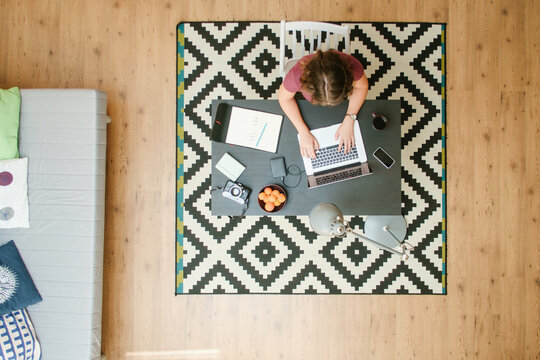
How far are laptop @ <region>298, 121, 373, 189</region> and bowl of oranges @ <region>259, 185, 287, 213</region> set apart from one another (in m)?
0.16

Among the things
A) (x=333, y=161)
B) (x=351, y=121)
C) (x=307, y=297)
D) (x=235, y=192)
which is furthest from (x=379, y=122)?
(x=307, y=297)

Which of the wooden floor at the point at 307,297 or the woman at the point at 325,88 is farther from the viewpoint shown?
the wooden floor at the point at 307,297

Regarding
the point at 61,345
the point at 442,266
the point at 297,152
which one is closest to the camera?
the point at 297,152

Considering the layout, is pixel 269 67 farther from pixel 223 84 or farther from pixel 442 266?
pixel 442 266

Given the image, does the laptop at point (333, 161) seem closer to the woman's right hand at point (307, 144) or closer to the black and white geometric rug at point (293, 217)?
the woman's right hand at point (307, 144)

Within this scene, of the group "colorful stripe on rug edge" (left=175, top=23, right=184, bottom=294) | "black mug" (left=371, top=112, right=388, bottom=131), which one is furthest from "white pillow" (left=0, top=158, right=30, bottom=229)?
"black mug" (left=371, top=112, right=388, bottom=131)

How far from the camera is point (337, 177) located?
1789 mm

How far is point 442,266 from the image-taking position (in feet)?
7.94

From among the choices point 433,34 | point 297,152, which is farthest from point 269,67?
point 433,34

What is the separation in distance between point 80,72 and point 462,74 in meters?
2.69

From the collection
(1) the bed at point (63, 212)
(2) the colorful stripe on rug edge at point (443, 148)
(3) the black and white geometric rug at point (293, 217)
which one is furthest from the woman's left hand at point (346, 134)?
(1) the bed at point (63, 212)

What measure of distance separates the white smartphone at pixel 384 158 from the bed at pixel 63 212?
1.57m

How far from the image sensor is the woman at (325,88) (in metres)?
1.53

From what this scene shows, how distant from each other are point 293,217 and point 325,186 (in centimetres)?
68
